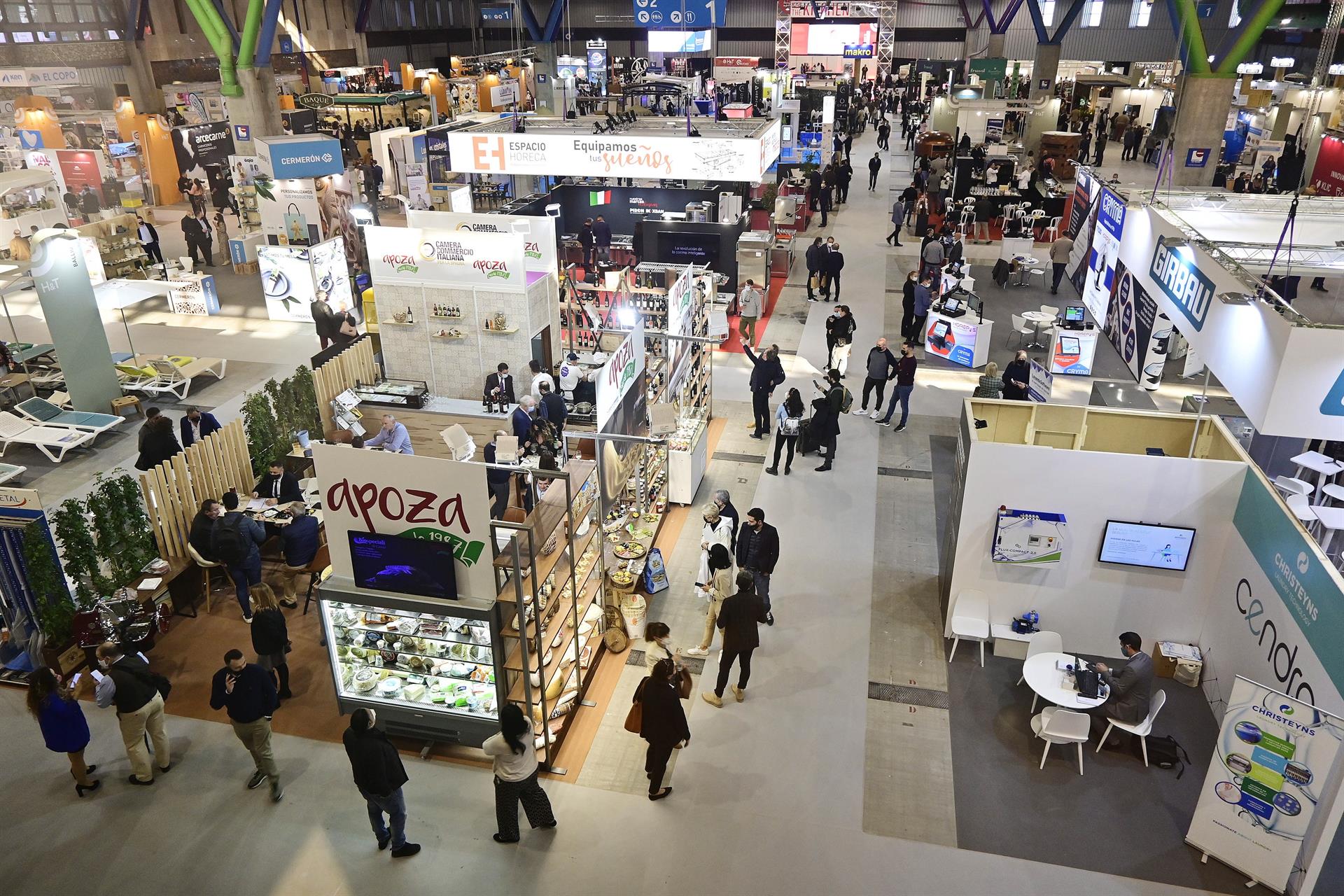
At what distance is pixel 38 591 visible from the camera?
7.12 m

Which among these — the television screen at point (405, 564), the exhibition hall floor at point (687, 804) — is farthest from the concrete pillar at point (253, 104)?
the television screen at point (405, 564)

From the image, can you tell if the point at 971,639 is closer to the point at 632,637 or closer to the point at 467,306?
the point at 632,637

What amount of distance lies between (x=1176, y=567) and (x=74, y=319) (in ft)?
41.4

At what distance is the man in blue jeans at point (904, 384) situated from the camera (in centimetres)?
1128

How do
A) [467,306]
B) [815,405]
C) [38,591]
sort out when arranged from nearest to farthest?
[38,591] → [815,405] → [467,306]

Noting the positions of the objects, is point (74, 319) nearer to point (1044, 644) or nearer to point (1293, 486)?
point (1044, 644)

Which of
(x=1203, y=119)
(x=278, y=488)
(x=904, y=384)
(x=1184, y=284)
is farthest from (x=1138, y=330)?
(x=278, y=488)

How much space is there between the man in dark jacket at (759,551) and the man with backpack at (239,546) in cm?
413

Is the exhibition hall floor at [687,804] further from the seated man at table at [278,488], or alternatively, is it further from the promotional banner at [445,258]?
the promotional banner at [445,258]

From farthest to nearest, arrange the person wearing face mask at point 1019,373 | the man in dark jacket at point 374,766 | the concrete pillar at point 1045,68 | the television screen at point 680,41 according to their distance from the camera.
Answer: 1. the concrete pillar at point 1045,68
2. the television screen at point 680,41
3. the person wearing face mask at point 1019,373
4. the man in dark jacket at point 374,766

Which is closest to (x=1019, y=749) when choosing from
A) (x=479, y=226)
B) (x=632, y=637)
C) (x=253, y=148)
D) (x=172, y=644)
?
(x=632, y=637)

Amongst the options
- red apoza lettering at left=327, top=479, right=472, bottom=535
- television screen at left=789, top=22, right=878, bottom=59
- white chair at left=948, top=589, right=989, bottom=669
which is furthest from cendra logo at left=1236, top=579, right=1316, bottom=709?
television screen at left=789, top=22, right=878, bottom=59

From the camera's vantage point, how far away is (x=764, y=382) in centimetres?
A: 1115

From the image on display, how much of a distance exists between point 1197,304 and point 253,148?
19.0 meters
